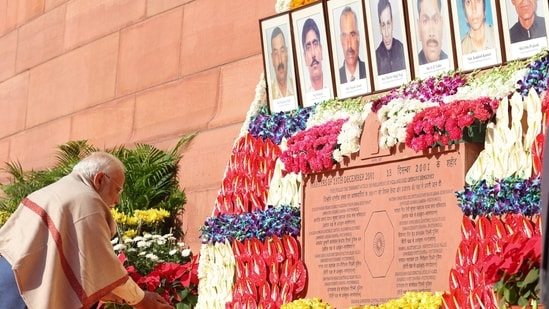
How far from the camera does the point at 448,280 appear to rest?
20.6 ft

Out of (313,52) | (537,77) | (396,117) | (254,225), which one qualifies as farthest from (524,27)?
(254,225)

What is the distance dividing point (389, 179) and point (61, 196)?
2102mm

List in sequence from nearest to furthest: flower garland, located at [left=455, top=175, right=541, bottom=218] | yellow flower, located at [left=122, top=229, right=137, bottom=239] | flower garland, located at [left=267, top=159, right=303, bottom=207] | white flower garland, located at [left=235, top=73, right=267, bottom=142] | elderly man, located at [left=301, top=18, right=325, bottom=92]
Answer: flower garland, located at [left=455, top=175, right=541, bottom=218]
flower garland, located at [left=267, top=159, right=303, bottom=207]
elderly man, located at [left=301, top=18, right=325, bottom=92]
white flower garland, located at [left=235, top=73, right=267, bottom=142]
yellow flower, located at [left=122, top=229, right=137, bottom=239]

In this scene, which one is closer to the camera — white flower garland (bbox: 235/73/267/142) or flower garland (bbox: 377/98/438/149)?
flower garland (bbox: 377/98/438/149)

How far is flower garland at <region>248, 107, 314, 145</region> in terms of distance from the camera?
25.7ft

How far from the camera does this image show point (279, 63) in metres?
8.09

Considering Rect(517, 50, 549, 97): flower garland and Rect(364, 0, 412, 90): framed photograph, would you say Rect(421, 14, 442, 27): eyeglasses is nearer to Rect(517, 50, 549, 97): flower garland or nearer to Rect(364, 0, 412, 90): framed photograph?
Rect(364, 0, 412, 90): framed photograph

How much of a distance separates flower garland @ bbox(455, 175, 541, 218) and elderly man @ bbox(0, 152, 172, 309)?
2.14 m

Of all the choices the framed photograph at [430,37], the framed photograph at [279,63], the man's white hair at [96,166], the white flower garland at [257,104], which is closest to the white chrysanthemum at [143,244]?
the white flower garland at [257,104]

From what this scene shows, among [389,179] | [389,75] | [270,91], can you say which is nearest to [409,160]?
[389,179]

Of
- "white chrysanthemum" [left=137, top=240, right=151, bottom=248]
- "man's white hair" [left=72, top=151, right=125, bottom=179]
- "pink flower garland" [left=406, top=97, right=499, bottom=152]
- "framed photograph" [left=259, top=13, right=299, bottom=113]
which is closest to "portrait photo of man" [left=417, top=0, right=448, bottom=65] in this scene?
"pink flower garland" [left=406, top=97, right=499, bottom=152]

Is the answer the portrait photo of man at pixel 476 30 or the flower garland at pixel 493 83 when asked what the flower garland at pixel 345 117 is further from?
the portrait photo of man at pixel 476 30

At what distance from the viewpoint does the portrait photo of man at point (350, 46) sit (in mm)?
7480

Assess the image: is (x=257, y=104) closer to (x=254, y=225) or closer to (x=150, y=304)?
(x=254, y=225)
